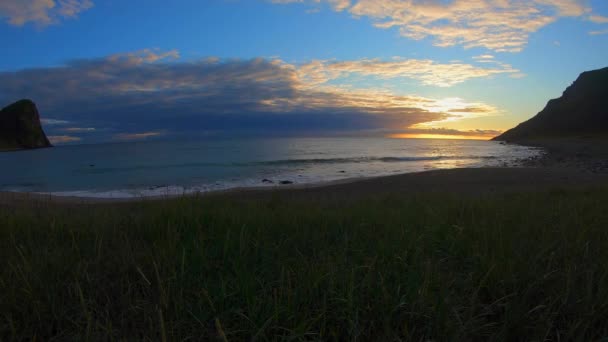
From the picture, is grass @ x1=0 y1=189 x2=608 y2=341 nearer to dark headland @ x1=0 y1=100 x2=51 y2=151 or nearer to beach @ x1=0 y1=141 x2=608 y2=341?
beach @ x1=0 y1=141 x2=608 y2=341

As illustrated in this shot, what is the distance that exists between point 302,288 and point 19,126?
467ft

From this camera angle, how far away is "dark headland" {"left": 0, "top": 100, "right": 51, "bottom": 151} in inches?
3984

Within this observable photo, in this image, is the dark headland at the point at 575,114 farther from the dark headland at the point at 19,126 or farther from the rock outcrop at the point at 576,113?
the dark headland at the point at 19,126

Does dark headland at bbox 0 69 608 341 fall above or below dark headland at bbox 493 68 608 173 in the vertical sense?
below

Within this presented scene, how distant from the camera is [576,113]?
99562 mm

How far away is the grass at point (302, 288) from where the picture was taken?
163 centimetres

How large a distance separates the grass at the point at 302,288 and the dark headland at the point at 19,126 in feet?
441

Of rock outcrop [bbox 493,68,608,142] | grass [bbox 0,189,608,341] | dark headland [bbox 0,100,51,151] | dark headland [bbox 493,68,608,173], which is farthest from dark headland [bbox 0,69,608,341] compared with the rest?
dark headland [bbox 0,100,51,151]

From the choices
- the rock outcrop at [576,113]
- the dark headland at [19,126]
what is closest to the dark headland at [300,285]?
the rock outcrop at [576,113]

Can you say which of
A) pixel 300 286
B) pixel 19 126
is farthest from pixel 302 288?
pixel 19 126

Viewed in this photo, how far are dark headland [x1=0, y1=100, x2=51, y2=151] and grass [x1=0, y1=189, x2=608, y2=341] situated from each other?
13450 centimetres

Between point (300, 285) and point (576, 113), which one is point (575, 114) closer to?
point (576, 113)

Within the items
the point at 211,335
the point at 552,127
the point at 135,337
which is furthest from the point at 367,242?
the point at 552,127

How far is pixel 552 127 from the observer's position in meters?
102
